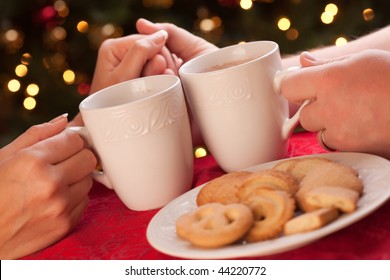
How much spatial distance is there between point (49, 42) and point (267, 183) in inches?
54.7

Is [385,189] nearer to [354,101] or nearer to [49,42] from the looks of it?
[354,101]

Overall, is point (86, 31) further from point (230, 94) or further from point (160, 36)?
point (230, 94)

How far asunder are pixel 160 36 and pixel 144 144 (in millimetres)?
355

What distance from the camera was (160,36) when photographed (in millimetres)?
991

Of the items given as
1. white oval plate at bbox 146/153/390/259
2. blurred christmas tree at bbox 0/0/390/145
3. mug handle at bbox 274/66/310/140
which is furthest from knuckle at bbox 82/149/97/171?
blurred christmas tree at bbox 0/0/390/145

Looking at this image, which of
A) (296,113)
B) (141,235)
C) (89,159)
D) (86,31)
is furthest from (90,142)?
(86,31)

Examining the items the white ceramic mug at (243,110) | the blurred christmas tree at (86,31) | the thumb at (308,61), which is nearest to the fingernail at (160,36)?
the white ceramic mug at (243,110)

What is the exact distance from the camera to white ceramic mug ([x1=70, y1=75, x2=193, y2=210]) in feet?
2.23

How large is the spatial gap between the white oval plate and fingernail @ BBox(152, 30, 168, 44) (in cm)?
38

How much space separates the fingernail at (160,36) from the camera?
0.98 metres

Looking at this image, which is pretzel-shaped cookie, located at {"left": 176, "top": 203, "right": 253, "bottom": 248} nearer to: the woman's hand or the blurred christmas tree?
the woman's hand

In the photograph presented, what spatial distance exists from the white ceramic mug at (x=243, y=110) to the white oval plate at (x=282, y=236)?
0.21 feet
